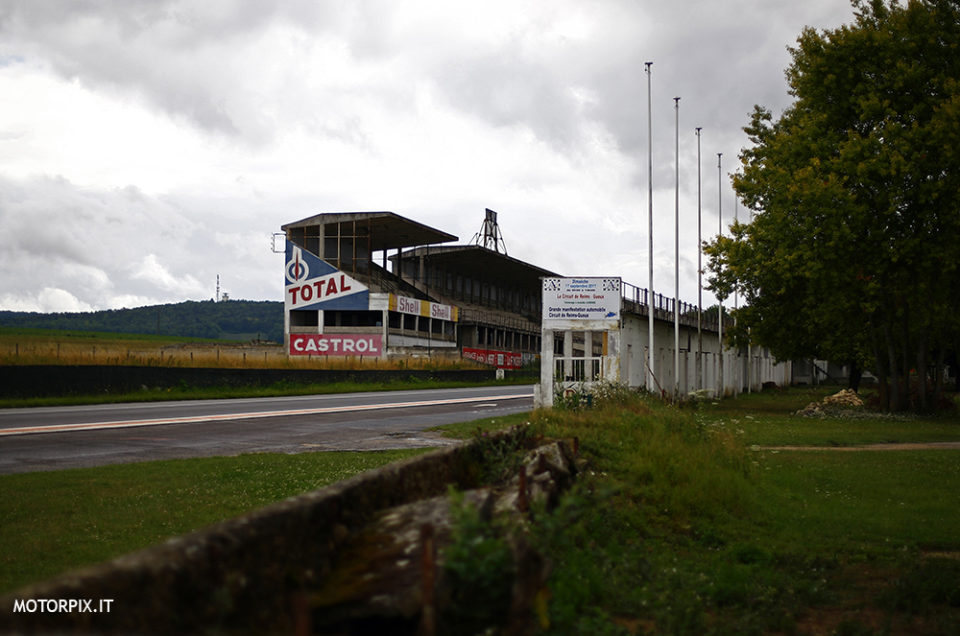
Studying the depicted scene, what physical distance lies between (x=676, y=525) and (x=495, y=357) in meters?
70.2

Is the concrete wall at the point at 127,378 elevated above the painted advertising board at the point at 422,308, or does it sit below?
below

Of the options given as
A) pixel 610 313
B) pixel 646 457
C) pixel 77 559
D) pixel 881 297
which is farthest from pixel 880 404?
pixel 77 559

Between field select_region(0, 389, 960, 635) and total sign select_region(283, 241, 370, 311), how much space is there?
5590 centimetres

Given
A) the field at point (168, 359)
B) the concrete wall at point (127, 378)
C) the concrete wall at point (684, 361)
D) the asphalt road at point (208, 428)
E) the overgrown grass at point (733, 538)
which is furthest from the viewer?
the field at point (168, 359)

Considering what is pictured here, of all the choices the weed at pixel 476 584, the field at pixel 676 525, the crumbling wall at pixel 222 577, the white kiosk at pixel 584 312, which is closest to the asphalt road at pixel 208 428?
the field at pixel 676 525

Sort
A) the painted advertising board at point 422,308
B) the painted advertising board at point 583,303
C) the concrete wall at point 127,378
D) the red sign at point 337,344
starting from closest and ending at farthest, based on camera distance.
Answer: the painted advertising board at point 583,303, the concrete wall at point 127,378, the red sign at point 337,344, the painted advertising board at point 422,308

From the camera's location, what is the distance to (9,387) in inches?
1171

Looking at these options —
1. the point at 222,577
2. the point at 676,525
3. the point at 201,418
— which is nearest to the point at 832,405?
the point at 201,418

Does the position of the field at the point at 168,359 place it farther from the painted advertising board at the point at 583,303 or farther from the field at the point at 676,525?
the field at the point at 676,525

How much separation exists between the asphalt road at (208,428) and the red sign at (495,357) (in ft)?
140

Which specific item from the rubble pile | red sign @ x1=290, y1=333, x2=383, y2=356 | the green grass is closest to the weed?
the green grass

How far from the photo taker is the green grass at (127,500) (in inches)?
307

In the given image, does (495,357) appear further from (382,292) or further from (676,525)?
(676,525)

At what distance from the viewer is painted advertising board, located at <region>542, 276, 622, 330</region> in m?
25.9
